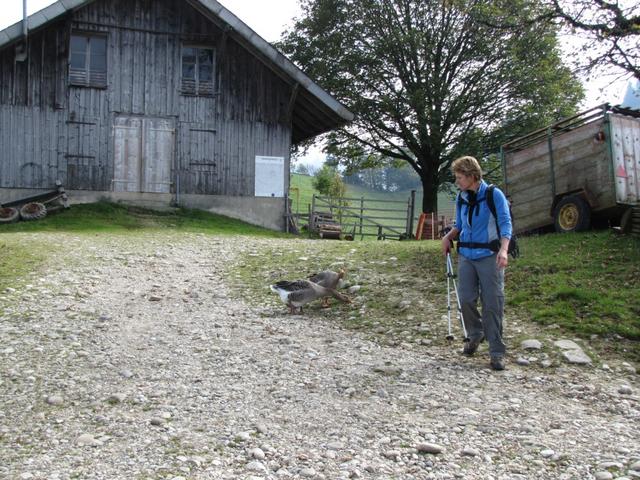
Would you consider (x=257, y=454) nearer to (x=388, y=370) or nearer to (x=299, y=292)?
(x=388, y=370)

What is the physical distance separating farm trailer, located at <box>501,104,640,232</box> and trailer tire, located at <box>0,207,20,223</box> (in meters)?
12.7

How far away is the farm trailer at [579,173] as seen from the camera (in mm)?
12688

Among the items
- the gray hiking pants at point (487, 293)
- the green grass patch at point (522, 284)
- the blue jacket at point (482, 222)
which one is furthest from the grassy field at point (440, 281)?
the blue jacket at point (482, 222)

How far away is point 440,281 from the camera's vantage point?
10.0 metres

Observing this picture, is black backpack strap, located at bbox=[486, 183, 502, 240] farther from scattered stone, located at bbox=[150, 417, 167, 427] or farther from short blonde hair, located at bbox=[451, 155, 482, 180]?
scattered stone, located at bbox=[150, 417, 167, 427]

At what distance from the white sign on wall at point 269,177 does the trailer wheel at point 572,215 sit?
397 inches

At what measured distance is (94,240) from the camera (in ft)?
47.2

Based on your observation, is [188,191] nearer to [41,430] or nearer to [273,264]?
[273,264]

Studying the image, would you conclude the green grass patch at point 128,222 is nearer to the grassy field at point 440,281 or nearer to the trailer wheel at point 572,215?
the grassy field at point 440,281

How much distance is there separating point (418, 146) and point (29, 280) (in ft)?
→ 69.9

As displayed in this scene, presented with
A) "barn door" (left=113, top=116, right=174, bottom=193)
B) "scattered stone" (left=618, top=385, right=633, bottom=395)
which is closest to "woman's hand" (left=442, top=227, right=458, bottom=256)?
"scattered stone" (left=618, top=385, right=633, bottom=395)

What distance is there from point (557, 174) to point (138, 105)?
41.6ft

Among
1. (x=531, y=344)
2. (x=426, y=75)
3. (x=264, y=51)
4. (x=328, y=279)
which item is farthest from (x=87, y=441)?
(x=426, y=75)

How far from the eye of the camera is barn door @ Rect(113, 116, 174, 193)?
20.3m
